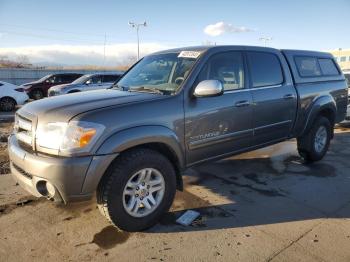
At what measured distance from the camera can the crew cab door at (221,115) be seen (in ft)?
12.4

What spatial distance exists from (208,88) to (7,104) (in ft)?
41.6

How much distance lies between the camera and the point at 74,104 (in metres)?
3.33

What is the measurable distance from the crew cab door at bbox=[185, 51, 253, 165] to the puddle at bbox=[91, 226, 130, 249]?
107 centimetres

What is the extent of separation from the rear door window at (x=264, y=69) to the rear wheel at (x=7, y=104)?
12242 mm

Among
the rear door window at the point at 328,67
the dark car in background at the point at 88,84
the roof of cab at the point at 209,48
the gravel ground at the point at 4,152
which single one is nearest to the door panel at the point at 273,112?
the roof of cab at the point at 209,48

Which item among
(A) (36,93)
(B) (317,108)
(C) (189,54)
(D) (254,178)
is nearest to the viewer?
(C) (189,54)

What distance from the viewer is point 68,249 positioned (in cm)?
314

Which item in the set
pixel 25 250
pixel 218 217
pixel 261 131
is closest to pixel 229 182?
pixel 261 131

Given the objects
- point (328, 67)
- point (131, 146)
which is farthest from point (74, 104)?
point (328, 67)

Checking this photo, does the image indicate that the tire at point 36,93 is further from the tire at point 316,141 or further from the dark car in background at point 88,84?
the tire at point 316,141

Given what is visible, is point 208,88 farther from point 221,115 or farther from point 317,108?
point 317,108

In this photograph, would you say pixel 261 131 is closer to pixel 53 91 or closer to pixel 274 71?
pixel 274 71

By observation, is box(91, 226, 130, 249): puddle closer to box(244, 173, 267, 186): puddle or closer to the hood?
the hood

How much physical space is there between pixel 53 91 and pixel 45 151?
12.7 metres
